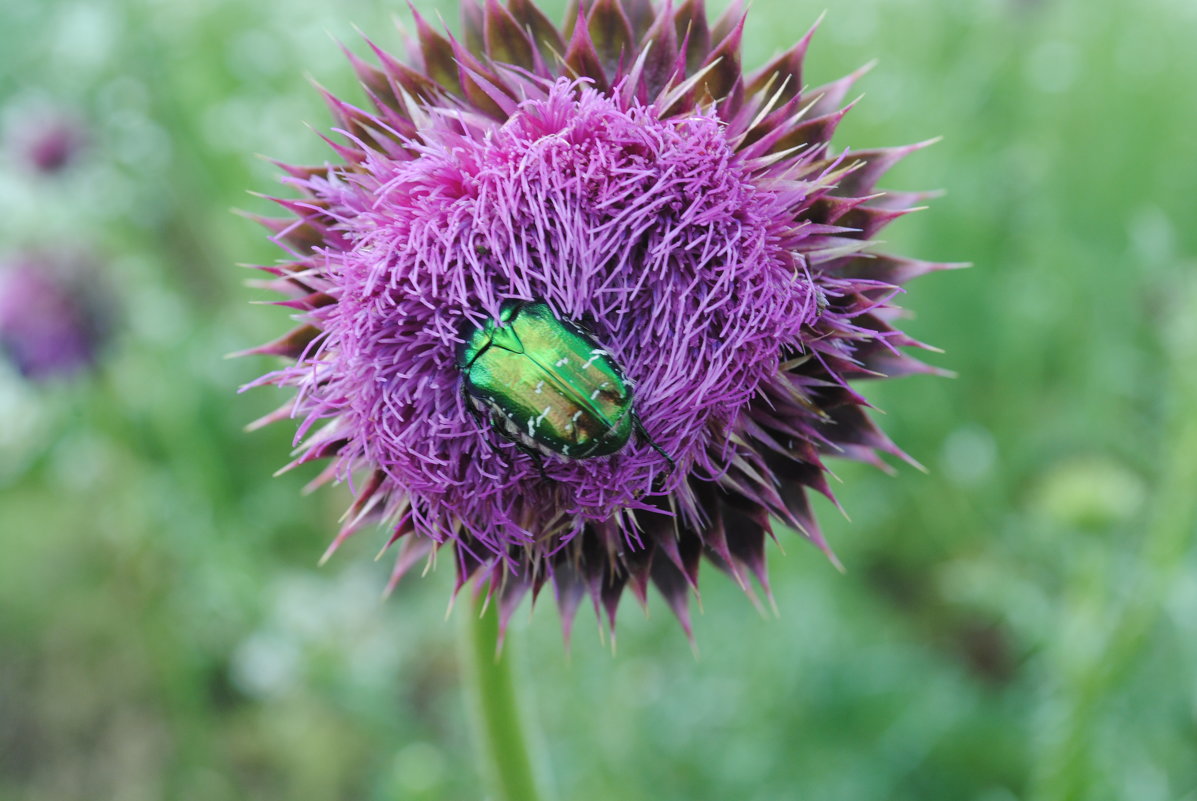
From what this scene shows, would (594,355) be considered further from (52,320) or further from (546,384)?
(52,320)

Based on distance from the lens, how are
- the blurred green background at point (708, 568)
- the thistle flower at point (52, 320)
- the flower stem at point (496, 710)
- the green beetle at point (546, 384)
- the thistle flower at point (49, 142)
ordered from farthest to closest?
1. the thistle flower at point (49, 142)
2. the thistle flower at point (52, 320)
3. the blurred green background at point (708, 568)
4. the flower stem at point (496, 710)
5. the green beetle at point (546, 384)

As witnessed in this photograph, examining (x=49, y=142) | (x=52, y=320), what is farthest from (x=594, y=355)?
(x=49, y=142)

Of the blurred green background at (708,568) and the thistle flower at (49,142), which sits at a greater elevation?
the thistle flower at (49,142)

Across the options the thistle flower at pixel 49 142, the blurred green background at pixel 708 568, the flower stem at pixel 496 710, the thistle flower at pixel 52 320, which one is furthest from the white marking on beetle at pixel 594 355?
the thistle flower at pixel 49 142

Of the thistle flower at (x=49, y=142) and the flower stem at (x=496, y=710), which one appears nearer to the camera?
the flower stem at (x=496, y=710)

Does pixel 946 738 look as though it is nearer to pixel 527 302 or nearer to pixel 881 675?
pixel 881 675

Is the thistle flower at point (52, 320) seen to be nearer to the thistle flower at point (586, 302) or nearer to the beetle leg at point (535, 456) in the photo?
the thistle flower at point (586, 302)
